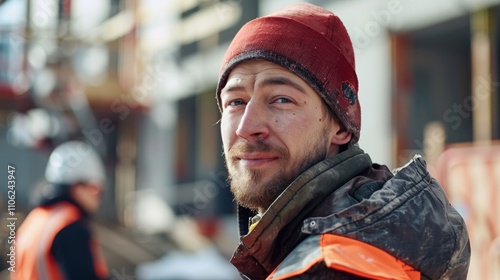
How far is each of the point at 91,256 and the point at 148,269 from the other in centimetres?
397

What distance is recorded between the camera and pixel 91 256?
4555 millimetres

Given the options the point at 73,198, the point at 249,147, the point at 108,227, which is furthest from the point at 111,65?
the point at 249,147

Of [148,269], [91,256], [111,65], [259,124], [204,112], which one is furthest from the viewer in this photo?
[111,65]

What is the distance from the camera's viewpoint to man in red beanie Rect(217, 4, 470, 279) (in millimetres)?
1471

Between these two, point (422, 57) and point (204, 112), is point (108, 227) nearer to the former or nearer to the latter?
point (204, 112)

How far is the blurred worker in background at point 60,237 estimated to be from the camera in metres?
4.29

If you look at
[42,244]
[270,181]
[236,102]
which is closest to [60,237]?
[42,244]

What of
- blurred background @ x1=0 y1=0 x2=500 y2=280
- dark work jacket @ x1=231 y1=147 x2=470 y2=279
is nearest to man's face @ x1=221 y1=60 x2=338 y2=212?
dark work jacket @ x1=231 y1=147 x2=470 y2=279

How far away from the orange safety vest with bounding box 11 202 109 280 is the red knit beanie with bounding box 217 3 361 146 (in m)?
2.64

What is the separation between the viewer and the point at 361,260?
1400 millimetres

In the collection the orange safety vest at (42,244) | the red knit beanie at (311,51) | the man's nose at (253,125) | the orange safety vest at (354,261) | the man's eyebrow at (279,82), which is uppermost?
the red knit beanie at (311,51)

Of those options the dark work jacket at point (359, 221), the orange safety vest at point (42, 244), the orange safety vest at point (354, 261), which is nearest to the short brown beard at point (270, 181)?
the dark work jacket at point (359, 221)

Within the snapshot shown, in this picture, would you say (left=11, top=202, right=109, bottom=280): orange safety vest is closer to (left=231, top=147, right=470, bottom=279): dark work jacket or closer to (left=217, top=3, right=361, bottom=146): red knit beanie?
(left=217, top=3, right=361, bottom=146): red knit beanie

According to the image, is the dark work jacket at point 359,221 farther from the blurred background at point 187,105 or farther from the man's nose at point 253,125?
the blurred background at point 187,105
